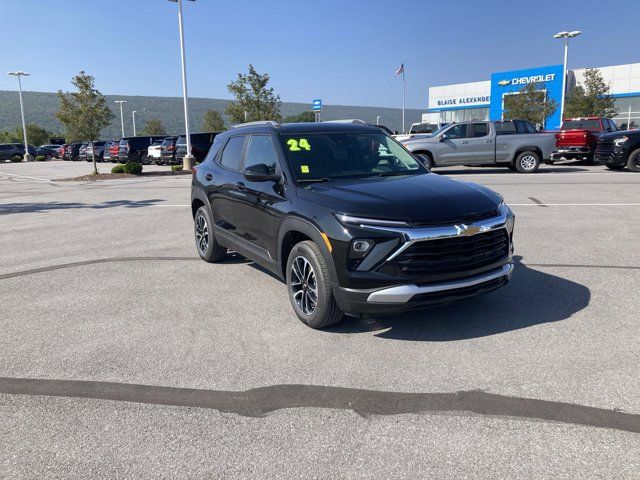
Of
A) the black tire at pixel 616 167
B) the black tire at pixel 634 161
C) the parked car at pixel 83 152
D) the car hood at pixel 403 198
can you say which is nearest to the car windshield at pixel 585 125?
the black tire at pixel 616 167

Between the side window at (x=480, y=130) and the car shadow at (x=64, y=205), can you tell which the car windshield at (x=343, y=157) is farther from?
the side window at (x=480, y=130)

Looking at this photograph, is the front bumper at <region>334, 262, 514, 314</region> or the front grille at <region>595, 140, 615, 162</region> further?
the front grille at <region>595, 140, 615, 162</region>

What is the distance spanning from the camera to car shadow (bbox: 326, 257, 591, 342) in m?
4.34

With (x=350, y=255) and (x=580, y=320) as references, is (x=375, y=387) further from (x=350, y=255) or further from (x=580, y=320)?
(x=580, y=320)

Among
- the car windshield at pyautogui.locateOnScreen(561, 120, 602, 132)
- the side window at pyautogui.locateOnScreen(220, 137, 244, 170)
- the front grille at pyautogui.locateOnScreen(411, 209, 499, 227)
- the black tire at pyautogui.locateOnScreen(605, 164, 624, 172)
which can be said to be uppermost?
the car windshield at pyautogui.locateOnScreen(561, 120, 602, 132)

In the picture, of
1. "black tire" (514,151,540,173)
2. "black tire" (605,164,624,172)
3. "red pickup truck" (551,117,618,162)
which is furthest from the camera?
"red pickup truck" (551,117,618,162)

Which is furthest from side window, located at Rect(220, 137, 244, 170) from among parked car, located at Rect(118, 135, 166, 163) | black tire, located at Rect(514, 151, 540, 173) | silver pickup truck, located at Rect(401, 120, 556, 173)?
parked car, located at Rect(118, 135, 166, 163)

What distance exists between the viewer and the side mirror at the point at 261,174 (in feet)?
16.1

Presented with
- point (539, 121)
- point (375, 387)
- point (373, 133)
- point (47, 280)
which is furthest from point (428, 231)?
point (539, 121)

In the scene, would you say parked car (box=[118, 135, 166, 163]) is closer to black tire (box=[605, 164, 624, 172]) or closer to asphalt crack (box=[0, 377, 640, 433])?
black tire (box=[605, 164, 624, 172])

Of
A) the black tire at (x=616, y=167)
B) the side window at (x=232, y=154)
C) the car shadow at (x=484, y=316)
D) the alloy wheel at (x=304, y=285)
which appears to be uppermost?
the side window at (x=232, y=154)

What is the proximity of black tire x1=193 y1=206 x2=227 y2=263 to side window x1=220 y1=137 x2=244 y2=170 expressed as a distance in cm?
75

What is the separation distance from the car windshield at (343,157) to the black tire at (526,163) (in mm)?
14516

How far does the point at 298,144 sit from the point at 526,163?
15636mm
